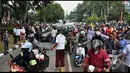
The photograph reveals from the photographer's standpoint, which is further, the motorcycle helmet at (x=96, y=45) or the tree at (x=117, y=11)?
the tree at (x=117, y=11)

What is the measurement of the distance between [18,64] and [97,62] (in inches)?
91.7

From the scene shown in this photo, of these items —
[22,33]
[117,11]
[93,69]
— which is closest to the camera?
[93,69]

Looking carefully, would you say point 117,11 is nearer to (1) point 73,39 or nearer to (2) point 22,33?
(2) point 22,33

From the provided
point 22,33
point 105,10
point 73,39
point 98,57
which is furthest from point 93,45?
point 105,10

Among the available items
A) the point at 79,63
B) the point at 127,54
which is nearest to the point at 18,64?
the point at 127,54

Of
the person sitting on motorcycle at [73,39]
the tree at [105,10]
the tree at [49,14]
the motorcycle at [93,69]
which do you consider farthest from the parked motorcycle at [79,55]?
the tree at [49,14]

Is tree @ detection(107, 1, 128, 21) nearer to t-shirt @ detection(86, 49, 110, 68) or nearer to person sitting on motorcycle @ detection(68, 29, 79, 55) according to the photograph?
person sitting on motorcycle @ detection(68, 29, 79, 55)

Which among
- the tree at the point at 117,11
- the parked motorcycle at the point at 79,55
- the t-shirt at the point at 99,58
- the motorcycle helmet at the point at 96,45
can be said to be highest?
the tree at the point at 117,11

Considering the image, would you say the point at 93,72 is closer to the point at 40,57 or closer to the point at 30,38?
the point at 40,57

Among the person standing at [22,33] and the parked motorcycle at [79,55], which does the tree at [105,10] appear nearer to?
the person standing at [22,33]

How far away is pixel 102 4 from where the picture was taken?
99062 millimetres

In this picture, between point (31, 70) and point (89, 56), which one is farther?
point (31, 70)

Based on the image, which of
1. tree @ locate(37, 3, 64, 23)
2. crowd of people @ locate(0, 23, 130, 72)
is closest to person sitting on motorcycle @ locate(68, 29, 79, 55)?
crowd of people @ locate(0, 23, 130, 72)

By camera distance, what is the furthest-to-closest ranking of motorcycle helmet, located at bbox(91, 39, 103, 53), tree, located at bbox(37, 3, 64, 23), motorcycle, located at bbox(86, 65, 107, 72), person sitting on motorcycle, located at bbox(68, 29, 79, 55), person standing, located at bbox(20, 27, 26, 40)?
tree, located at bbox(37, 3, 64, 23)
person standing, located at bbox(20, 27, 26, 40)
person sitting on motorcycle, located at bbox(68, 29, 79, 55)
motorcycle helmet, located at bbox(91, 39, 103, 53)
motorcycle, located at bbox(86, 65, 107, 72)
